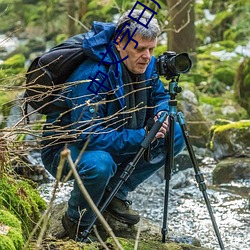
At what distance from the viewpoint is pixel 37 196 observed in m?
A: 3.61

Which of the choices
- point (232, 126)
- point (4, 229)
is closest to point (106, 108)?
point (4, 229)

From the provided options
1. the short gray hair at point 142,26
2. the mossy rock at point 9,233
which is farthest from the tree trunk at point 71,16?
the mossy rock at point 9,233

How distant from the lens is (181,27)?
33.7ft

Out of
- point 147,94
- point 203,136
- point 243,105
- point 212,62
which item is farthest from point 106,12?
point 147,94

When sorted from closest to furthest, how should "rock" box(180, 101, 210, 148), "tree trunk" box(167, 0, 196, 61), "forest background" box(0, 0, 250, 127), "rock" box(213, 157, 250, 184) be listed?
"rock" box(213, 157, 250, 184), "rock" box(180, 101, 210, 148), "forest background" box(0, 0, 250, 127), "tree trunk" box(167, 0, 196, 61)

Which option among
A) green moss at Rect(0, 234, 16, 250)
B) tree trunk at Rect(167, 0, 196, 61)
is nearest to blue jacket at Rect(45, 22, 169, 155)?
green moss at Rect(0, 234, 16, 250)

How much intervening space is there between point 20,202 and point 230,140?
4261mm

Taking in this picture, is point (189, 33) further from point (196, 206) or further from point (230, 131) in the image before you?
point (196, 206)

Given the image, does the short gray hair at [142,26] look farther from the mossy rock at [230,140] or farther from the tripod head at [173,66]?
the mossy rock at [230,140]

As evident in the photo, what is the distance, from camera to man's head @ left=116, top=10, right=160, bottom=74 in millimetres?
3352

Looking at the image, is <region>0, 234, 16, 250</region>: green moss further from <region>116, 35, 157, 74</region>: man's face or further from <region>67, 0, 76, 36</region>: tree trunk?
<region>67, 0, 76, 36</region>: tree trunk

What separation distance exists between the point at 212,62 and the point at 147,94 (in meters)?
8.26

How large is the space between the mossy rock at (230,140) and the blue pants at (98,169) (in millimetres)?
3273

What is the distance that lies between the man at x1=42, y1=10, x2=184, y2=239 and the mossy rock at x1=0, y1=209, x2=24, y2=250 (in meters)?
0.65
